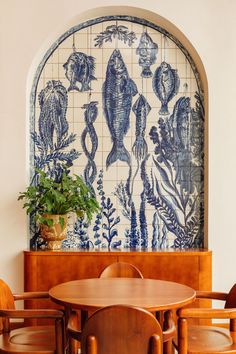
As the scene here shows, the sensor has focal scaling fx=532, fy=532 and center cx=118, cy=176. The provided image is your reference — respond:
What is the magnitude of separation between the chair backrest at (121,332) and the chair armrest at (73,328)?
391 mm

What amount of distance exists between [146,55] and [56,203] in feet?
5.66

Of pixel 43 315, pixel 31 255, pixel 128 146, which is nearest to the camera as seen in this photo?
pixel 43 315

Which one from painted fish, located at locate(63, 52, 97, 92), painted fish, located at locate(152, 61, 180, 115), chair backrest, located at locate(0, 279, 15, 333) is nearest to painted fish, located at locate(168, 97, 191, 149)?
painted fish, located at locate(152, 61, 180, 115)

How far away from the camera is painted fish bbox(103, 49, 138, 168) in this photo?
5.26 metres

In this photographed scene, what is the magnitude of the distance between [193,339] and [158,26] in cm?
317

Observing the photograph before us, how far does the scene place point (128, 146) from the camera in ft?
17.3

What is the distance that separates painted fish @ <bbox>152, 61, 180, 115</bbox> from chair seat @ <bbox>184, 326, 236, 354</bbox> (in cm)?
240

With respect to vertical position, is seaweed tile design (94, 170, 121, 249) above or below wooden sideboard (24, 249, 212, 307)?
above

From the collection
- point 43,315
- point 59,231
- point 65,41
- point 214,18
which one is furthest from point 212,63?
point 43,315

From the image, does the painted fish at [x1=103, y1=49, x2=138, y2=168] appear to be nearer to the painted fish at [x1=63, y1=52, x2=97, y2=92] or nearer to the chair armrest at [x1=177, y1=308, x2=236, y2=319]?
the painted fish at [x1=63, y1=52, x2=97, y2=92]

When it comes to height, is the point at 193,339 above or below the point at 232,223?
below

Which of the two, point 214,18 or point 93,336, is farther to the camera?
point 214,18

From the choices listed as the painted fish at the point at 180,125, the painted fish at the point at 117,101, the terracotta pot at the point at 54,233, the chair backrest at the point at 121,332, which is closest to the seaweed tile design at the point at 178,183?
the painted fish at the point at 180,125

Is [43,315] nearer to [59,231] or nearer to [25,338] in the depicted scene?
[25,338]
